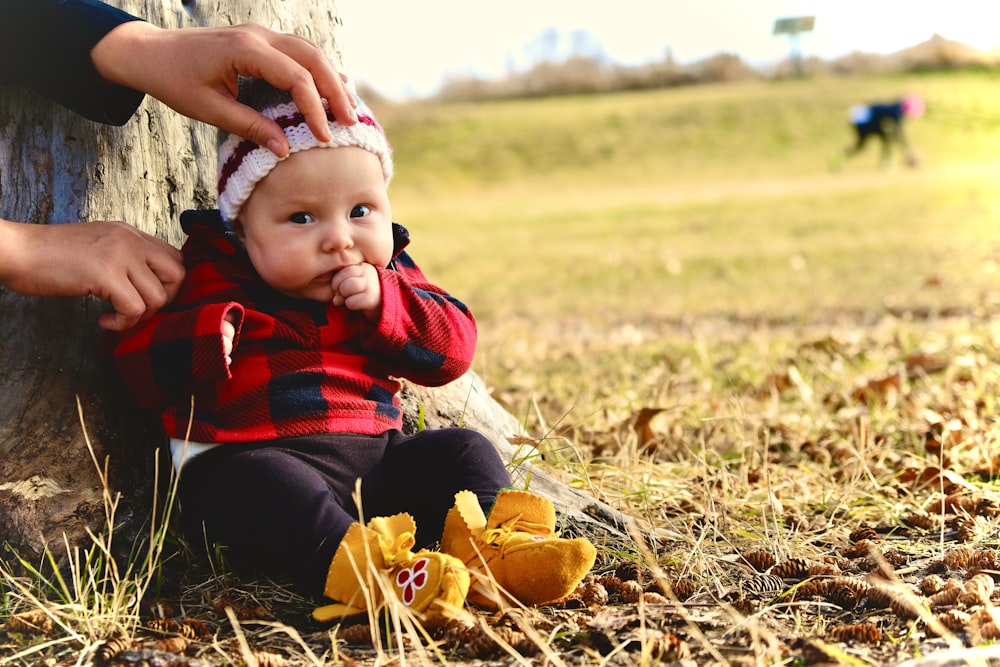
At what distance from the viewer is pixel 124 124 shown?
7.39ft

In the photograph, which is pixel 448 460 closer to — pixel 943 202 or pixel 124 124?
pixel 124 124

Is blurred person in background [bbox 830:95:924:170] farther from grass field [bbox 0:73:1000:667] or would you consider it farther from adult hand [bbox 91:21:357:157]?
Result: adult hand [bbox 91:21:357:157]

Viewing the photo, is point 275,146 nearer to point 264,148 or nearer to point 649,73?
point 264,148

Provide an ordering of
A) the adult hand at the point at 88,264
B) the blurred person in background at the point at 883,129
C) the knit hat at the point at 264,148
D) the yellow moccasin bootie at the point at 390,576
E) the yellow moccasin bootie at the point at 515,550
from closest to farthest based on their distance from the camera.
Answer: the yellow moccasin bootie at the point at 390,576
the yellow moccasin bootie at the point at 515,550
the adult hand at the point at 88,264
the knit hat at the point at 264,148
the blurred person in background at the point at 883,129

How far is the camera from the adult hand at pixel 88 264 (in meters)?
2.02

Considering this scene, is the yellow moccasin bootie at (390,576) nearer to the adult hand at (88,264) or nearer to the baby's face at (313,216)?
the baby's face at (313,216)

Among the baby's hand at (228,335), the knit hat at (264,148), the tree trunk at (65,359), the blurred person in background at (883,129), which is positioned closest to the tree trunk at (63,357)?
the tree trunk at (65,359)

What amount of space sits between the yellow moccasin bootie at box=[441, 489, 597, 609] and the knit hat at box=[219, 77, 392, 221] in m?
0.82

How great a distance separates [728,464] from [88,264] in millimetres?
1908

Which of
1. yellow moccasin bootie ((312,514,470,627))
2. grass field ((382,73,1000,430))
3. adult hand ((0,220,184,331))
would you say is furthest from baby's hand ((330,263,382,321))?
grass field ((382,73,1000,430))

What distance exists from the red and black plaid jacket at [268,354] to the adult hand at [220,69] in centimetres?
31

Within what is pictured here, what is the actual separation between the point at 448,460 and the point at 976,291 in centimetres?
662

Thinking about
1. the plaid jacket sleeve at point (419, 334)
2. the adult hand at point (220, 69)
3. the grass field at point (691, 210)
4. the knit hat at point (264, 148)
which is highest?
the adult hand at point (220, 69)

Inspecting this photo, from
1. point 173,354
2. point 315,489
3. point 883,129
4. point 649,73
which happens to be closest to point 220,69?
point 173,354
